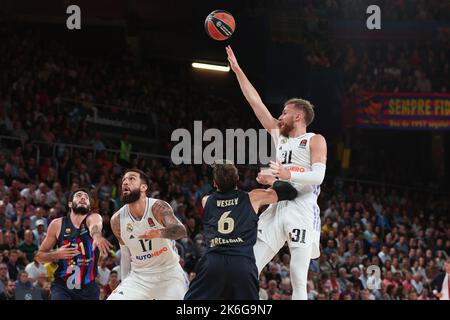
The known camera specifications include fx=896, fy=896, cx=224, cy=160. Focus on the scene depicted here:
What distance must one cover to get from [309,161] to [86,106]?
44.9ft

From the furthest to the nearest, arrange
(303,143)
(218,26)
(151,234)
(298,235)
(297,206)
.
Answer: (218,26) < (303,143) < (297,206) < (298,235) < (151,234)

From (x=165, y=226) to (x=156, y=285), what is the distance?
0.68 metres

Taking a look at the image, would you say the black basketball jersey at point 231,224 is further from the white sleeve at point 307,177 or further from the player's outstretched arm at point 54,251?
the player's outstretched arm at point 54,251

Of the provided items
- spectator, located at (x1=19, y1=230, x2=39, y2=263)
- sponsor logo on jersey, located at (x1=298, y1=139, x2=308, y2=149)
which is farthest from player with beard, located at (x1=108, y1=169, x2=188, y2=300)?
spectator, located at (x1=19, y1=230, x2=39, y2=263)

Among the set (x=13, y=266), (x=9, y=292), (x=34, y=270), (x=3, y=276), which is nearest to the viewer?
(x=9, y=292)

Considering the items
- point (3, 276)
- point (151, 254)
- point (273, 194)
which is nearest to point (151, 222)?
point (151, 254)

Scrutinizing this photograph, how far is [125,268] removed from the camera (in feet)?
32.0

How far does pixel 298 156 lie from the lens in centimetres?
915

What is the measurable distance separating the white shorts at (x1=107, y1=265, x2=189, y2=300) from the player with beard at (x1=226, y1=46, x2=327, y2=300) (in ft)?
3.14

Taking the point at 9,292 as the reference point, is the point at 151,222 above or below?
above

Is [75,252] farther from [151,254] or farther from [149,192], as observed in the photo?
[149,192]

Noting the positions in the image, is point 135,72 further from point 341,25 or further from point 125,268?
point 125,268

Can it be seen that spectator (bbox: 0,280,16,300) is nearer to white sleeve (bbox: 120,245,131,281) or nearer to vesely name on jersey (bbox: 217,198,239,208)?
white sleeve (bbox: 120,245,131,281)

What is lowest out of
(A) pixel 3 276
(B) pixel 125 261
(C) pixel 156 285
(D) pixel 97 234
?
(A) pixel 3 276
